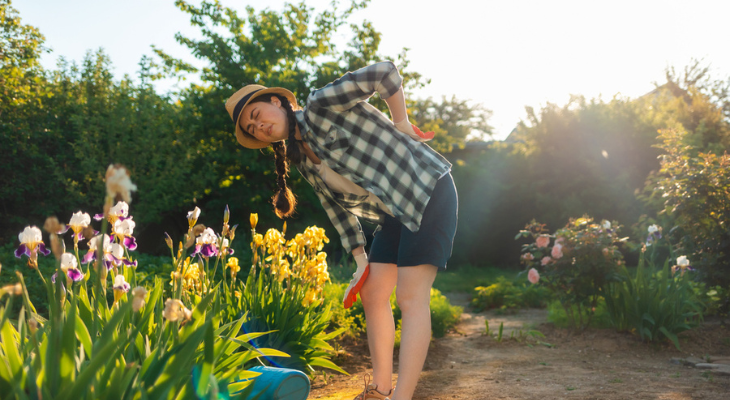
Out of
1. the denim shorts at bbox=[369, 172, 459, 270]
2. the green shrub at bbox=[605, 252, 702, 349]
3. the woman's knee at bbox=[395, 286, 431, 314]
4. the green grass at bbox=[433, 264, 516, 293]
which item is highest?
the denim shorts at bbox=[369, 172, 459, 270]

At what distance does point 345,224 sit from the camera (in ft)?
8.63

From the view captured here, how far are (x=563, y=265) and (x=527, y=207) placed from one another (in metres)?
7.12

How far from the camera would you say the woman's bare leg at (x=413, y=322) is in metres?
2.05

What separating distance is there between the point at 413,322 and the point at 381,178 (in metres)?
0.62

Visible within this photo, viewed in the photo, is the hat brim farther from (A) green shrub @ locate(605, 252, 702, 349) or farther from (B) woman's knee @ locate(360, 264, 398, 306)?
(A) green shrub @ locate(605, 252, 702, 349)

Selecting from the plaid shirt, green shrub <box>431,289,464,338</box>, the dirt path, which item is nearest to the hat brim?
the plaid shirt

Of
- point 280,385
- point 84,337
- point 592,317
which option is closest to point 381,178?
point 280,385

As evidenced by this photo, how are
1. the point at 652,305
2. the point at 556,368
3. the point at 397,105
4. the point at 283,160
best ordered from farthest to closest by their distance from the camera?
the point at 652,305, the point at 556,368, the point at 283,160, the point at 397,105

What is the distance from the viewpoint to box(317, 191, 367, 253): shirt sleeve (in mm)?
2598

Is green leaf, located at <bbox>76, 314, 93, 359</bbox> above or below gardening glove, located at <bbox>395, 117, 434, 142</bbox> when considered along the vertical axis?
below

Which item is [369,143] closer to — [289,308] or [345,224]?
[345,224]

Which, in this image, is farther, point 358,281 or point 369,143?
point 358,281

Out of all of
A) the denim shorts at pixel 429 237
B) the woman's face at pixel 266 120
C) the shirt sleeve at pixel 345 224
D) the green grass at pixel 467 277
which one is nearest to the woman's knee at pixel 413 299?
the denim shorts at pixel 429 237

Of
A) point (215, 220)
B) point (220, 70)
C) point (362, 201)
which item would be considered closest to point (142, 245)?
point (215, 220)
